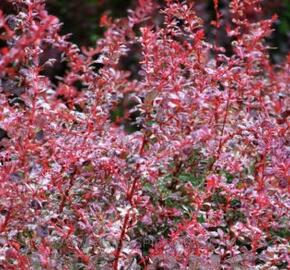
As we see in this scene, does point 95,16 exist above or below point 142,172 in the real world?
below

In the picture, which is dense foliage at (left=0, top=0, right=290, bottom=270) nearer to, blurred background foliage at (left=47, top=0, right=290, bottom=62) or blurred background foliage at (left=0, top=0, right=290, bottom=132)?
blurred background foliage at (left=0, top=0, right=290, bottom=132)

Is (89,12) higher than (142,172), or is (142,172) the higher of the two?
(142,172)

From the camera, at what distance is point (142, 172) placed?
223 centimetres

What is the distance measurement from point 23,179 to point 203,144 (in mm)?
889

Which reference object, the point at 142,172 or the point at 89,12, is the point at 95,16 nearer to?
the point at 89,12

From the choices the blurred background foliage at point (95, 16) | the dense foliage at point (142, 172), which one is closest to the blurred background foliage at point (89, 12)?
the blurred background foliage at point (95, 16)

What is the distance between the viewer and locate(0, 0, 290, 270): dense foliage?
90.0 inches

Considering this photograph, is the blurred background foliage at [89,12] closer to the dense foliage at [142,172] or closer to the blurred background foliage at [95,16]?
the blurred background foliage at [95,16]

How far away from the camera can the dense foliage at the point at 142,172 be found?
2.29m

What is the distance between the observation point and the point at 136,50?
6.75 meters

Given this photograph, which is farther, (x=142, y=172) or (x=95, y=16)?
(x=95, y=16)

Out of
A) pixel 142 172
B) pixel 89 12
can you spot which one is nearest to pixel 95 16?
pixel 89 12

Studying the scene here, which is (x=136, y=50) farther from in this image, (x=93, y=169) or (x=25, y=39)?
(x=25, y=39)

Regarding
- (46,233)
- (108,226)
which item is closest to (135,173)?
(108,226)
